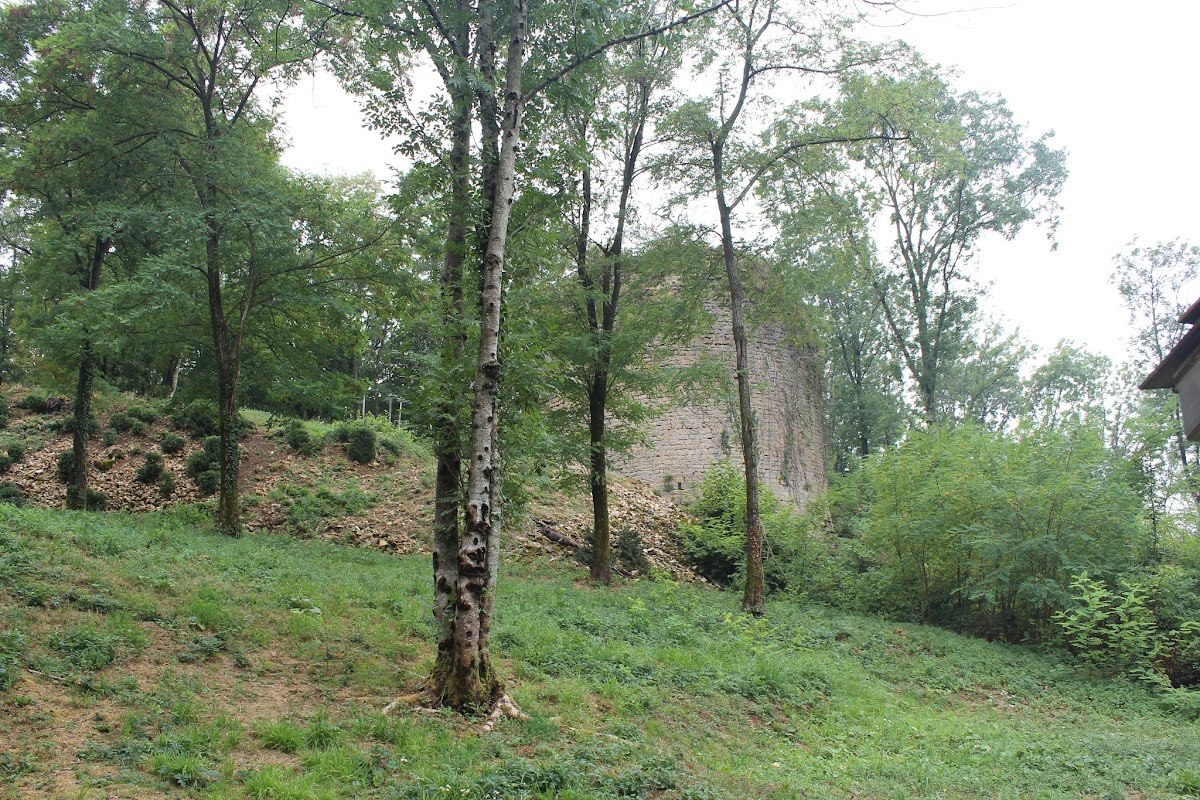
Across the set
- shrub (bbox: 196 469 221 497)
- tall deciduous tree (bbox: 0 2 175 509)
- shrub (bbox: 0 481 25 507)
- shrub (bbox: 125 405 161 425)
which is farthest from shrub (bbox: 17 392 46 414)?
tall deciduous tree (bbox: 0 2 175 509)

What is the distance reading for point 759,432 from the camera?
66.4 ft

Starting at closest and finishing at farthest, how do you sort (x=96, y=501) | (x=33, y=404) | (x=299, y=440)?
(x=96, y=501) < (x=299, y=440) < (x=33, y=404)

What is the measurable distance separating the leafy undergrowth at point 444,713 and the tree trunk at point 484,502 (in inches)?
13.4

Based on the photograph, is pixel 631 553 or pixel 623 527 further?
pixel 623 527

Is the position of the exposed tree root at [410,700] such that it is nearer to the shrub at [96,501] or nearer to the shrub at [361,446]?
the shrub at [96,501]

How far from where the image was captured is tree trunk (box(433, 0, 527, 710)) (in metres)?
5.04

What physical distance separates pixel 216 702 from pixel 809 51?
1176cm

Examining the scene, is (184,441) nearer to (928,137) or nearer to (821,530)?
(821,530)

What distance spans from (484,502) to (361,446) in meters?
12.7

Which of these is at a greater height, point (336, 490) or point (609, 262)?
point (609, 262)

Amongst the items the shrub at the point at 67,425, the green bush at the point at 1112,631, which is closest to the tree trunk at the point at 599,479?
the green bush at the point at 1112,631

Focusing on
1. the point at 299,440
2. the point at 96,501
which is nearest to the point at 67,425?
the point at 96,501

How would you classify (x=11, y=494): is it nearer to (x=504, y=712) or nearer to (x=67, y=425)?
(x=67, y=425)

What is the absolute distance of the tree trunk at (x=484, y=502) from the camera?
16.5 ft
